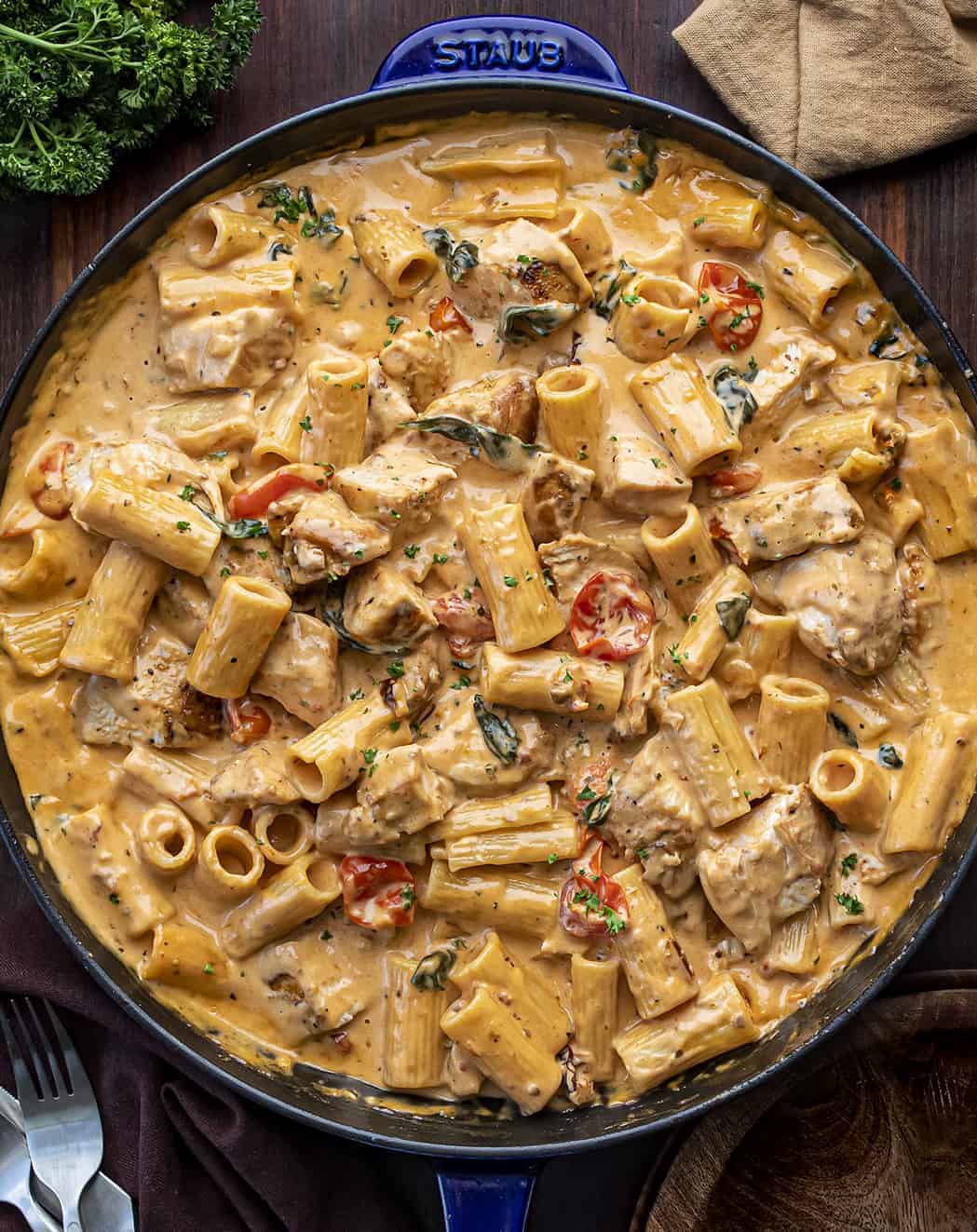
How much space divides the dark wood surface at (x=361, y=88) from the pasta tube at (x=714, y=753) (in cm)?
125

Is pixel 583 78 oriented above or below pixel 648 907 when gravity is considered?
above

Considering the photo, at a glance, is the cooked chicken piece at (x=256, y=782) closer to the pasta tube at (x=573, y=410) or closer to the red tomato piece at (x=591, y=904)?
the red tomato piece at (x=591, y=904)

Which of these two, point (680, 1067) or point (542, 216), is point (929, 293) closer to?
point (542, 216)

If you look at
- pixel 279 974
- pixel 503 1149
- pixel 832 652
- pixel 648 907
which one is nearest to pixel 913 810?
pixel 832 652

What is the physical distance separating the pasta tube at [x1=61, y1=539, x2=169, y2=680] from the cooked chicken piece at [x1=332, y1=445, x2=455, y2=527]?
0.63m

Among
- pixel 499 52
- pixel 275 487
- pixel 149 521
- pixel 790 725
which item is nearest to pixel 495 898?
pixel 790 725

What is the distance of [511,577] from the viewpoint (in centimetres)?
345

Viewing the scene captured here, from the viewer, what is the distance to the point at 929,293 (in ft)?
12.7

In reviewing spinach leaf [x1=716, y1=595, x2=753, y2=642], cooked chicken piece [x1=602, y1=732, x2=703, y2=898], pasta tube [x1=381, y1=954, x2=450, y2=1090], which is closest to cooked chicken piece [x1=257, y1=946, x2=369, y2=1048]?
pasta tube [x1=381, y1=954, x2=450, y2=1090]

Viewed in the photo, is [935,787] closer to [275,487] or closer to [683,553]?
[683,553]

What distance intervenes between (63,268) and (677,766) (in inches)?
99.3

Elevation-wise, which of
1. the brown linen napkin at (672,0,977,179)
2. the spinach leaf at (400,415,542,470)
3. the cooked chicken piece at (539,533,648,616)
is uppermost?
the brown linen napkin at (672,0,977,179)

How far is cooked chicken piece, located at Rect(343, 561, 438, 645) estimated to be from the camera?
137 inches

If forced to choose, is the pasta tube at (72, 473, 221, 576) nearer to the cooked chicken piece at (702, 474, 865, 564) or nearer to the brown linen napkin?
the cooked chicken piece at (702, 474, 865, 564)
